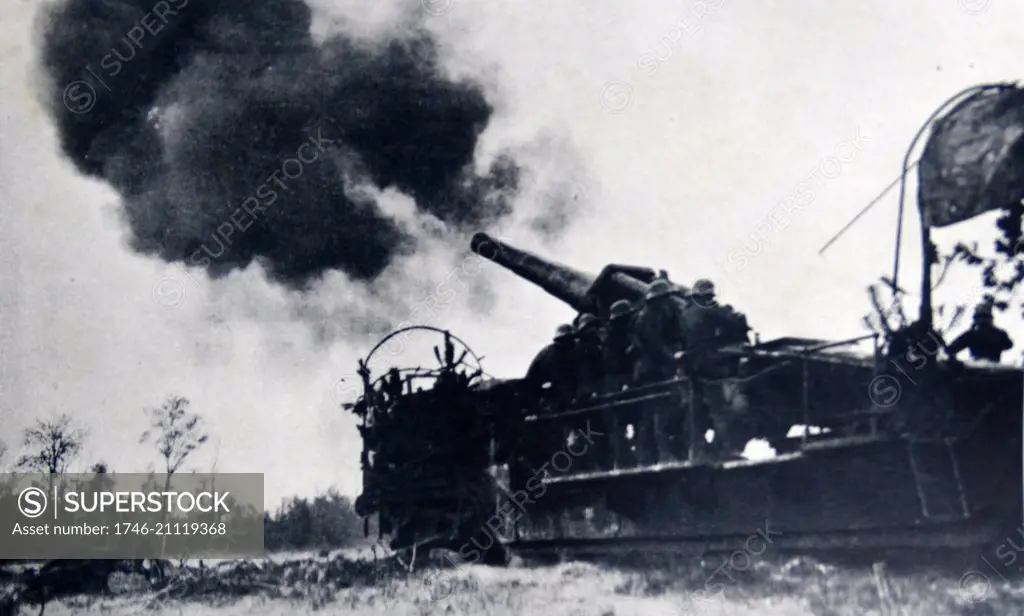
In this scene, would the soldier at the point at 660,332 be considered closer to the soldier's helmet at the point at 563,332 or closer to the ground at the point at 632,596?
the soldier's helmet at the point at 563,332

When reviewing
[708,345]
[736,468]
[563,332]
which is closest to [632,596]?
[736,468]

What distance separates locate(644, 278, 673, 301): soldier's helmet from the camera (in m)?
8.60

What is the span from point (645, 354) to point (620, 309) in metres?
0.61

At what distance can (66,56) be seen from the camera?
8984 millimetres

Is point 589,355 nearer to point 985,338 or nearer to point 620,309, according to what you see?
point 620,309

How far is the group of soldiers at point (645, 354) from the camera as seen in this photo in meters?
8.30

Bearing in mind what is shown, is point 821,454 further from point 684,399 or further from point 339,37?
point 339,37

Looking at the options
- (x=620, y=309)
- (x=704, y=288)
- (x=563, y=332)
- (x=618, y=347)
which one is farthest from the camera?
(x=563, y=332)

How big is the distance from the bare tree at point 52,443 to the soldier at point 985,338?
25.0 ft

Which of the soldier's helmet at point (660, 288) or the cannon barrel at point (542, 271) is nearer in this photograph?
the soldier's helmet at point (660, 288)

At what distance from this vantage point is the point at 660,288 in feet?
28.3

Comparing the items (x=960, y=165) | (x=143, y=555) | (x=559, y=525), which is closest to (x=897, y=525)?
(x=960, y=165)

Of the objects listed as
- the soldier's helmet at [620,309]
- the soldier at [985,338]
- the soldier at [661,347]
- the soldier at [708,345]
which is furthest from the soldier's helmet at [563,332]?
the soldier at [985,338]

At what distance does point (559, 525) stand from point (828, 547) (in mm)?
3256
